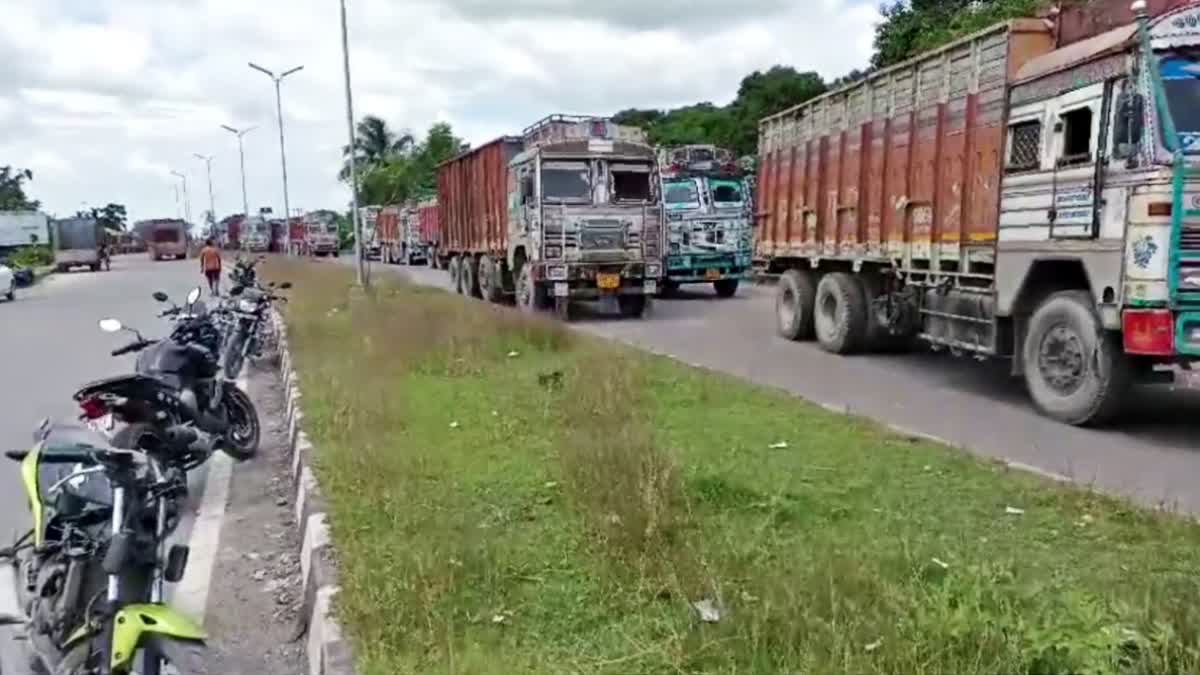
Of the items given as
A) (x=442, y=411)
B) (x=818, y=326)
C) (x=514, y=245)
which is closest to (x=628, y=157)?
(x=514, y=245)

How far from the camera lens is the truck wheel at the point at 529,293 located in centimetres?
1675

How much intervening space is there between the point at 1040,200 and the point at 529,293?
10.4m

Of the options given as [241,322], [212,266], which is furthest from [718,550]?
[212,266]

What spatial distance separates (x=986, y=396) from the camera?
9.07m

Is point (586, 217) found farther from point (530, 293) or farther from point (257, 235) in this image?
point (257, 235)

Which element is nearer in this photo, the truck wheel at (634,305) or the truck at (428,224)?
the truck wheel at (634,305)

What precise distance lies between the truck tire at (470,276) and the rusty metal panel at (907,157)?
10576 mm

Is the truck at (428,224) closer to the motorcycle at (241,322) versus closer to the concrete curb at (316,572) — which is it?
the motorcycle at (241,322)

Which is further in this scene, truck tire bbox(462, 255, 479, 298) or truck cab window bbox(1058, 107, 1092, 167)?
truck tire bbox(462, 255, 479, 298)

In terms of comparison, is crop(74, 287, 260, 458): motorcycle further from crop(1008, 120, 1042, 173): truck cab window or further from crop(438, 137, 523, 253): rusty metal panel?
crop(438, 137, 523, 253): rusty metal panel

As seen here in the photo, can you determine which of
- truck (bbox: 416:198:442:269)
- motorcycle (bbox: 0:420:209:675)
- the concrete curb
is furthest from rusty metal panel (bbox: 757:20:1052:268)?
truck (bbox: 416:198:442:269)

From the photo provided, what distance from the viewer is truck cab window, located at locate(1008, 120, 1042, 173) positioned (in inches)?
309

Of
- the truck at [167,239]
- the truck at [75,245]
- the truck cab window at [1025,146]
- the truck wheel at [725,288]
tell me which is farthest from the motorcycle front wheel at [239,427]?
the truck at [167,239]

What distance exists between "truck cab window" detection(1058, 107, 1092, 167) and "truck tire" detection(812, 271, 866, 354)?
4.46 meters
